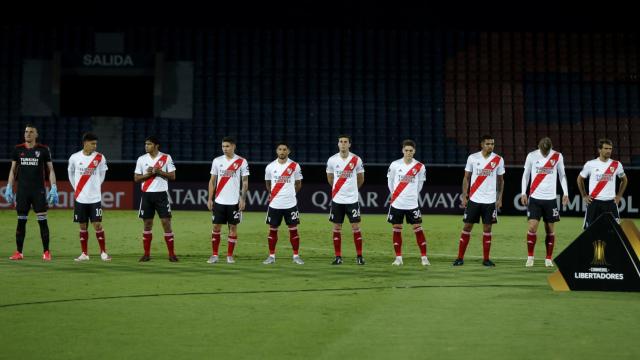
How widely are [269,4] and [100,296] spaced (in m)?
21.3

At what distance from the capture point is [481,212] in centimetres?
1244

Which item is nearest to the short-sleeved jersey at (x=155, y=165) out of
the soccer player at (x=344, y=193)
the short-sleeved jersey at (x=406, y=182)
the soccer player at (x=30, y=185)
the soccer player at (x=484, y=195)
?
the soccer player at (x=30, y=185)

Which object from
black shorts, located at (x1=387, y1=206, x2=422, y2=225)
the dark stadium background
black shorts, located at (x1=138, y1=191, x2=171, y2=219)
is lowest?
black shorts, located at (x1=387, y1=206, x2=422, y2=225)

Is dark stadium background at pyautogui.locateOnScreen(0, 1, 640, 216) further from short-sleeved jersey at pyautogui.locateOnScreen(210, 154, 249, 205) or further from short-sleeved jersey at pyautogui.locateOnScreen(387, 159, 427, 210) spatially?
short-sleeved jersey at pyautogui.locateOnScreen(387, 159, 427, 210)

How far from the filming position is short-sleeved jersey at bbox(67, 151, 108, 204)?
41.9ft

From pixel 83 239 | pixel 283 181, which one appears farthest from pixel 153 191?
pixel 283 181

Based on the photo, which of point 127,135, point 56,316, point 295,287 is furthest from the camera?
point 127,135

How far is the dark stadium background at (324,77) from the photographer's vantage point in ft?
90.3

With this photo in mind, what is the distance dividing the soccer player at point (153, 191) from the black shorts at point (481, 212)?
4.46 meters

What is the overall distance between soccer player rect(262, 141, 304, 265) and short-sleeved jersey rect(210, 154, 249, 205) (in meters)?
0.47

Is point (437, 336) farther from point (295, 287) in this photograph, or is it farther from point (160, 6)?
point (160, 6)

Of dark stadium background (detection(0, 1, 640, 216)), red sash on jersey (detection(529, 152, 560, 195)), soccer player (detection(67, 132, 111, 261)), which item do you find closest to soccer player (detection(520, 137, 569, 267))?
red sash on jersey (detection(529, 152, 560, 195))

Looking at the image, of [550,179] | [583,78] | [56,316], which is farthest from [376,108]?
[56,316]

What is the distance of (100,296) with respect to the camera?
29.0 ft
